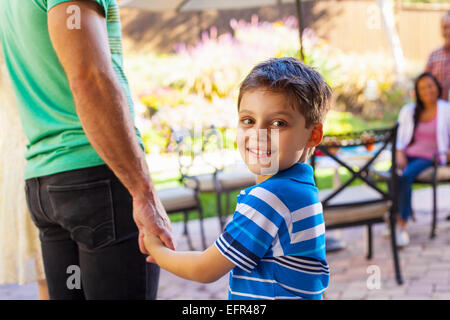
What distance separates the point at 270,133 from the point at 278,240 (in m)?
0.24

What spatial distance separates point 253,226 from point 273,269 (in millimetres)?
117

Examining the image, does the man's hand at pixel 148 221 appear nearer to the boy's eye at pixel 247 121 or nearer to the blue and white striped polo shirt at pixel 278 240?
the blue and white striped polo shirt at pixel 278 240

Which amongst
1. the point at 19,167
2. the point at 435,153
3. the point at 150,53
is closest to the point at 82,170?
the point at 19,167

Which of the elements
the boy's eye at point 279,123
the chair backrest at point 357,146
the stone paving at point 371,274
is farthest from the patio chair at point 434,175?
the boy's eye at point 279,123

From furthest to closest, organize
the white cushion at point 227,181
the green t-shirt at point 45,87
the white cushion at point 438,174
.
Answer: the white cushion at point 438,174 < the white cushion at point 227,181 < the green t-shirt at point 45,87

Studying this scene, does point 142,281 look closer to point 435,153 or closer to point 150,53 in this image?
point 435,153

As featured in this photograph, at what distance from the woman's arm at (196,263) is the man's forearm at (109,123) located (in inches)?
7.0

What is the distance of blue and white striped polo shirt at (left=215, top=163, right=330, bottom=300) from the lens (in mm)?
1080

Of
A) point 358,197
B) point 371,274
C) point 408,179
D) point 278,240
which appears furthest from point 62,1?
point 408,179

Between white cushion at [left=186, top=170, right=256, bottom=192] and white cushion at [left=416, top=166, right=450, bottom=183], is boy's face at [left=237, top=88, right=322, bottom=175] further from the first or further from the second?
white cushion at [left=416, top=166, right=450, bottom=183]

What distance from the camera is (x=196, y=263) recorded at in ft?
3.75

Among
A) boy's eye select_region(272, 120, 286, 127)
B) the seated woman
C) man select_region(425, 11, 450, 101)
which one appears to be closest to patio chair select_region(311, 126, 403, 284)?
the seated woman

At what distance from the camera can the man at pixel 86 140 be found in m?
1.23

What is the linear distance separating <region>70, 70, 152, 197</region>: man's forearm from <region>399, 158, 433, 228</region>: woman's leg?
3.70m
